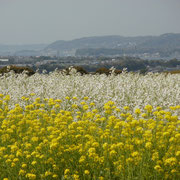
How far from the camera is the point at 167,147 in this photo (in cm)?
514

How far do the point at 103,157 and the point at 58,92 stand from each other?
7072 millimetres

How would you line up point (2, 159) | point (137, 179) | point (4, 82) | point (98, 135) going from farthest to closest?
point (4, 82)
point (98, 135)
point (2, 159)
point (137, 179)

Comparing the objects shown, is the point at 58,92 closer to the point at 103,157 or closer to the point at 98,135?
the point at 98,135

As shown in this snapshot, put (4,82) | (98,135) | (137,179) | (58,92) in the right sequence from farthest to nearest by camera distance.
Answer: (4,82)
(58,92)
(98,135)
(137,179)

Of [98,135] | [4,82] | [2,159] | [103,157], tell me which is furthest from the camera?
[4,82]

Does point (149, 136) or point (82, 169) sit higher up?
point (149, 136)

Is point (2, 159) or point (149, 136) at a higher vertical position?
point (149, 136)

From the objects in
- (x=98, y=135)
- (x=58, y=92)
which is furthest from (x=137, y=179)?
(x=58, y=92)

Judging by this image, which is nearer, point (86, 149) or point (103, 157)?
point (103, 157)

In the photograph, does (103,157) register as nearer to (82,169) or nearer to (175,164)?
(82,169)

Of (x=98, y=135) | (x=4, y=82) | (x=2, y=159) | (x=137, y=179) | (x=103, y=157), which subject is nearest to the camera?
(x=137, y=179)

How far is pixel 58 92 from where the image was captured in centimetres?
1164

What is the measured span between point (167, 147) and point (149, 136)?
1.38 feet

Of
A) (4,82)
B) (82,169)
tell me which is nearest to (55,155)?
(82,169)
